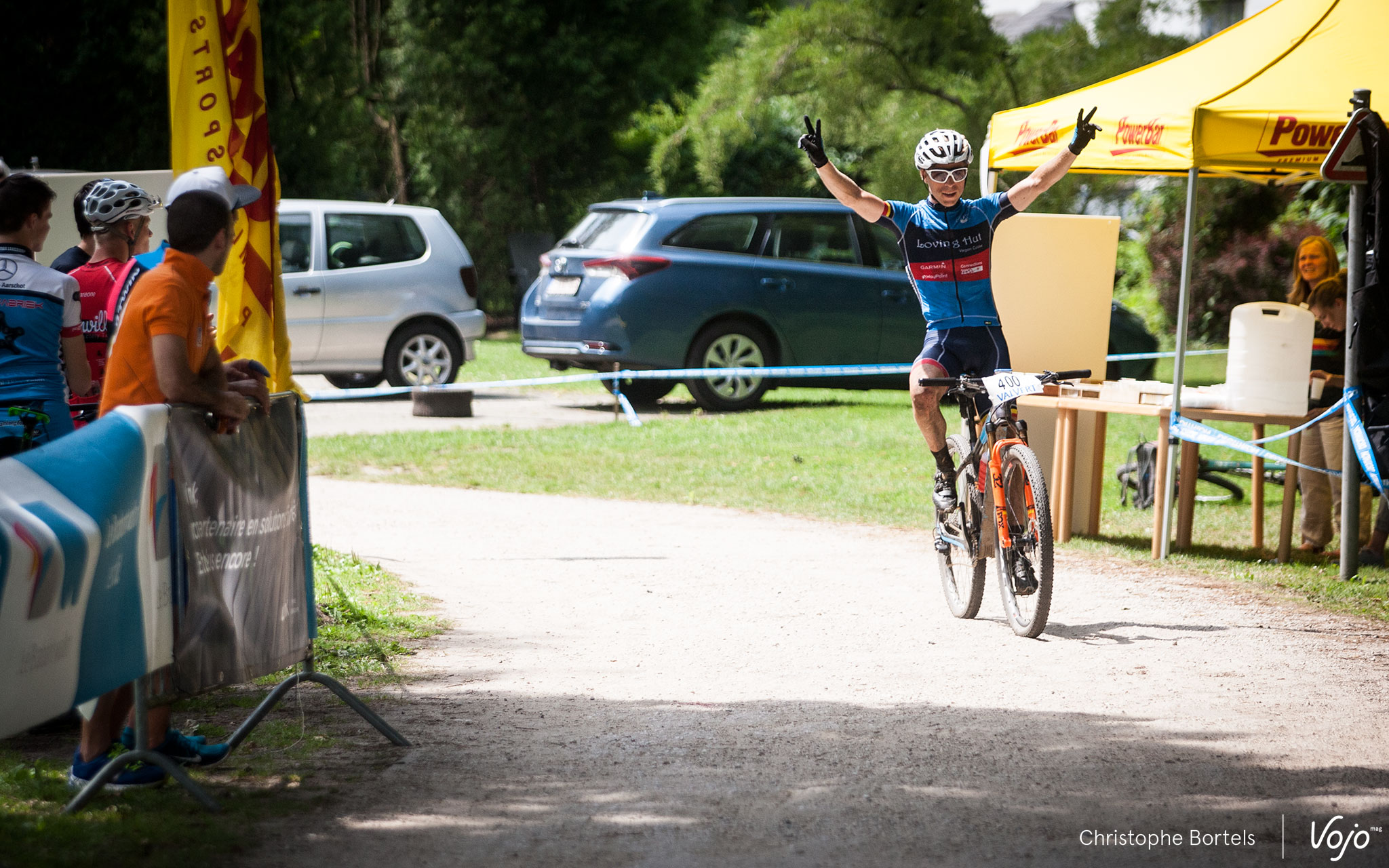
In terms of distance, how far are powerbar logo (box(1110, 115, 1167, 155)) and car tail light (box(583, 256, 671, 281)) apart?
20.8ft

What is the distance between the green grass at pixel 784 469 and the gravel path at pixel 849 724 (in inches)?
36.2

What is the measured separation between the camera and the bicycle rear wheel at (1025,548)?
602 centimetres

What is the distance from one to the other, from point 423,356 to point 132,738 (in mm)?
12193

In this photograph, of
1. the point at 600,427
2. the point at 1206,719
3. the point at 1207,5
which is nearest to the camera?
the point at 1206,719

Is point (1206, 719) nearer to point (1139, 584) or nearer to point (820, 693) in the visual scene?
point (820, 693)

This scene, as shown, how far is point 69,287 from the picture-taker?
5.10 metres

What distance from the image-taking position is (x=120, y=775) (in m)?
4.13

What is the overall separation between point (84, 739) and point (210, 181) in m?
1.69

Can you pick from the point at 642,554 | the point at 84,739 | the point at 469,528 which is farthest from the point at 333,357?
the point at 84,739

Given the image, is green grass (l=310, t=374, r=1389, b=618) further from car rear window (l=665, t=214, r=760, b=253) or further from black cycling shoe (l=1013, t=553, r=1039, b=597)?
black cycling shoe (l=1013, t=553, r=1039, b=597)

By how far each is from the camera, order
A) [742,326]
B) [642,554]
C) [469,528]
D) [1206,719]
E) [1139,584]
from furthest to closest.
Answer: [742,326] < [469,528] < [642,554] < [1139,584] < [1206,719]

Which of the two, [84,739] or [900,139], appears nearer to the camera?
[84,739]

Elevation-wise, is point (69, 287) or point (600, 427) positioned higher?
point (69, 287)

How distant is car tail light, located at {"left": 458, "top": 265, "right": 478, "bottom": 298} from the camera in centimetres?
1625
